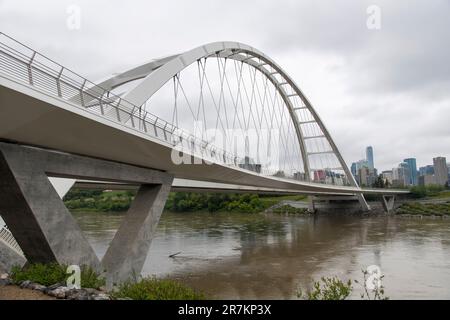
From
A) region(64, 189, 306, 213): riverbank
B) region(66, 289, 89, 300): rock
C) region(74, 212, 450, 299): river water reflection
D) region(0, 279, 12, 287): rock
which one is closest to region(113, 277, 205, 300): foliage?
region(66, 289, 89, 300): rock

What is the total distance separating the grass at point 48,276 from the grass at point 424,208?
48.9 metres

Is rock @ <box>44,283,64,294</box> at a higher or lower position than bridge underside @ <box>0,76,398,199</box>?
lower

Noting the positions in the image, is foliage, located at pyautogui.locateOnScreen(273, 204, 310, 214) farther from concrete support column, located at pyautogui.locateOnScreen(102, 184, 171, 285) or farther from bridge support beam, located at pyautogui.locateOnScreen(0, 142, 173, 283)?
bridge support beam, located at pyautogui.locateOnScreen(0, 142, 173, 283)

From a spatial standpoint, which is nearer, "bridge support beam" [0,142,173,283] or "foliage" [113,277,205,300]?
"foliage" [113,277,205,300]

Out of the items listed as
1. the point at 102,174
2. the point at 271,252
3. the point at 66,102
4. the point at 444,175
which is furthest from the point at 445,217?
the point at 444,175

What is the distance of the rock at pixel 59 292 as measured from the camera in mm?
7182

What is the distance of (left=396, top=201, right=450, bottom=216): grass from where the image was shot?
48.7 meters

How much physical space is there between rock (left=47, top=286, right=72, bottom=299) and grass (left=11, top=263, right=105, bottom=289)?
655 mm

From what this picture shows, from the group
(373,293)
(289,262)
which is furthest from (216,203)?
(373,293)

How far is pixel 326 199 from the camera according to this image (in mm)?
58938

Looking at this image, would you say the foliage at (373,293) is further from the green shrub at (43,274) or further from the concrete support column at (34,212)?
the concrete support column at (34,212)

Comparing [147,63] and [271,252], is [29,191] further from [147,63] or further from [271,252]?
[271,252]

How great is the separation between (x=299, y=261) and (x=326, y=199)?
41870 mm

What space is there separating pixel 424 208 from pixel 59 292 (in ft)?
177
